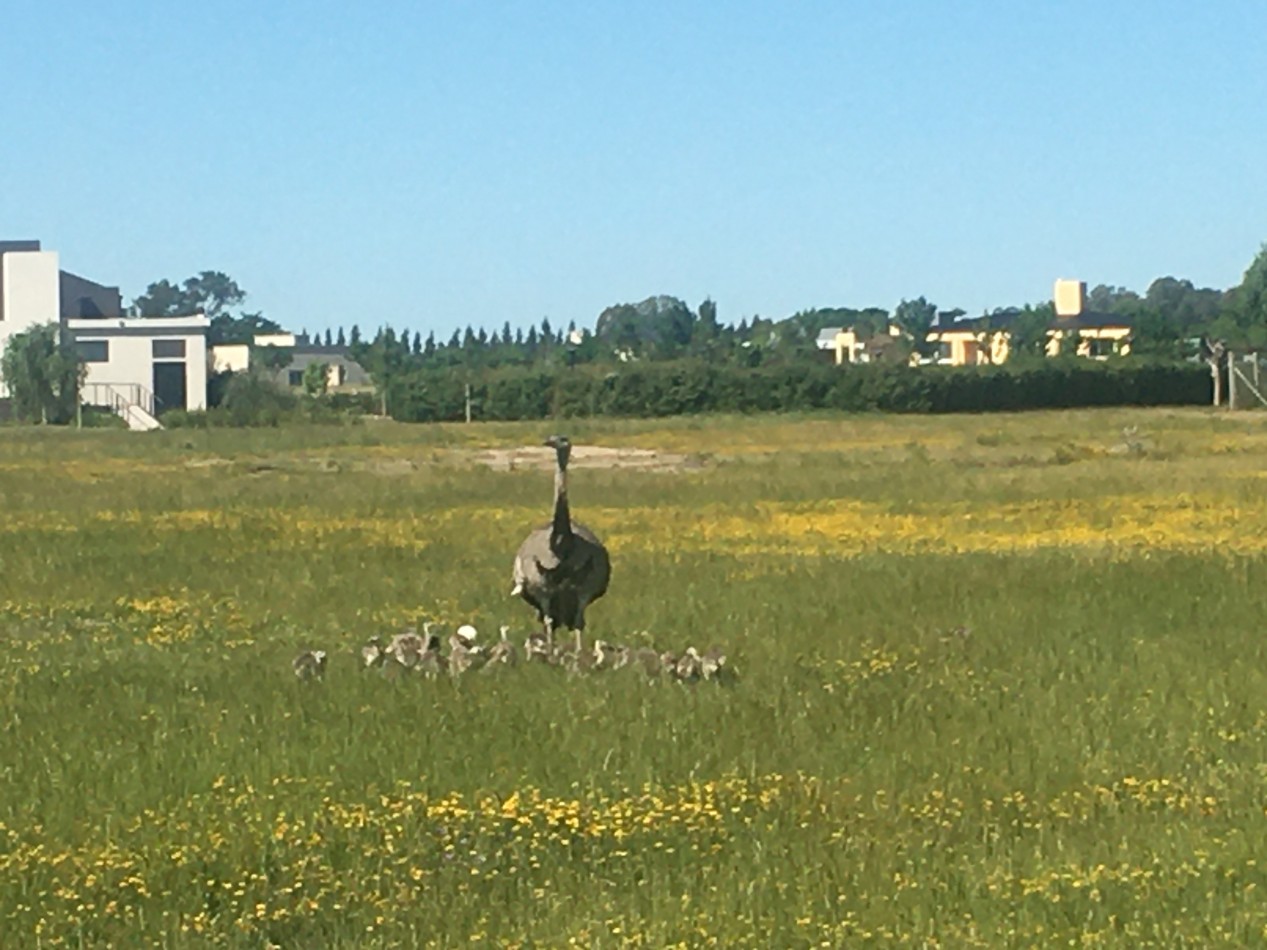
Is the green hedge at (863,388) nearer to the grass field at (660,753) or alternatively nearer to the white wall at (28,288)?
the white wall at (28,288)

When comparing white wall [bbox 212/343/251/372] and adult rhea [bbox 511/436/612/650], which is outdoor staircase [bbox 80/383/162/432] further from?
adult rhea [bbox 511/436/612/650]

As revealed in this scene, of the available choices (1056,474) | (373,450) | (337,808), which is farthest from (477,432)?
(337,808)

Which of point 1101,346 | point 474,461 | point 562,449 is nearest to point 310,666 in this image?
point 562,449

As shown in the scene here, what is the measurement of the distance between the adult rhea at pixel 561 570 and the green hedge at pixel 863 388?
80.4 metres

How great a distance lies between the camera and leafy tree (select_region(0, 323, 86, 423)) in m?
111

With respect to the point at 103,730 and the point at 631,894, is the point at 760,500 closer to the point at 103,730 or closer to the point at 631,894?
the point at 103,730

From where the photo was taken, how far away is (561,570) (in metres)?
18.0

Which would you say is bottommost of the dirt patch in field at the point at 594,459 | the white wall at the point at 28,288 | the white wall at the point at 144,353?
the dirt patch in field at the point at 594,459

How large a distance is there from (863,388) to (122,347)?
46.8m

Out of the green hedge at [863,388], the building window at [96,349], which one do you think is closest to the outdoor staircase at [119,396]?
the building window at [96,349]

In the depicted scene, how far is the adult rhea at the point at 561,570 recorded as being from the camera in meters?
17.9

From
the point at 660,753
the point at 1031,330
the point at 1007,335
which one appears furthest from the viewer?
the point at 1007,335

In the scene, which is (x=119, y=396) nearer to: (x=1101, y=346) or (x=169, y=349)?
(x=169, y=349)

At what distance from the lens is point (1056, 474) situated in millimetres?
45938
